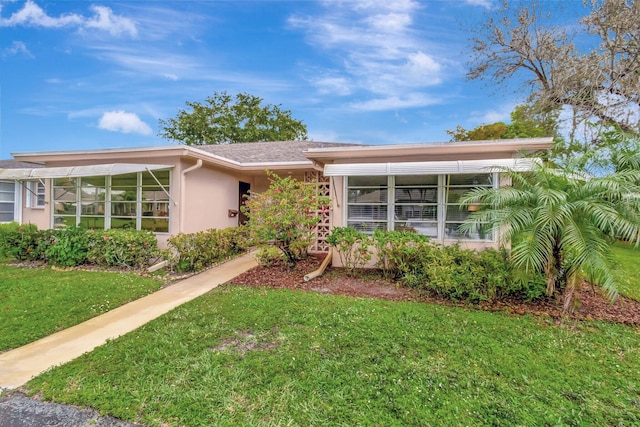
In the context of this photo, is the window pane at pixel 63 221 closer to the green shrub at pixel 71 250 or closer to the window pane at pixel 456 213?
the green shrub at pixel 71 250

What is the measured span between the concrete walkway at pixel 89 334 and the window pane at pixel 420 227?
5142 millimetres

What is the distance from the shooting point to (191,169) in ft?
31.4

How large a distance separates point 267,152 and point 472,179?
9345 mm

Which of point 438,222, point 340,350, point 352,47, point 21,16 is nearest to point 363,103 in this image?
point 352,47

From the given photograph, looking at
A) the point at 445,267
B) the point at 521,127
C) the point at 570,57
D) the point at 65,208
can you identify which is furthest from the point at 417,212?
the point at 521,127

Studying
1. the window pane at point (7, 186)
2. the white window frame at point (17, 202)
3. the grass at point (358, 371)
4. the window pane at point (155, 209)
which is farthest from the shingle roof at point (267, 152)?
→ the window pane at point (7, 186)

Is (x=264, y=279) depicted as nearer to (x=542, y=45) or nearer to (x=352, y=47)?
(x=352, y=47)

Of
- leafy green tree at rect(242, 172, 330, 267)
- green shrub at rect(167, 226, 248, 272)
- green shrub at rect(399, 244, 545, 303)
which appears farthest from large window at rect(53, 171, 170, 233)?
green shrub at rect(399, 244, 545, 303)

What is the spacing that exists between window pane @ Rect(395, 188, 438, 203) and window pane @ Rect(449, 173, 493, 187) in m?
0.56

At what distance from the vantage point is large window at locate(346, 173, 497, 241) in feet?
27.4

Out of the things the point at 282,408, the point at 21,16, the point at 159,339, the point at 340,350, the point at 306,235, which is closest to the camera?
the point at 282,408

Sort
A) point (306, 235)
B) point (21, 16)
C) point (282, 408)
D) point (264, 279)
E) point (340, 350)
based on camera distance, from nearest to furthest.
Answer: point (282, 408) → point (340, 350) → point (264, 279) → point (306, 235) → point (21, 16)

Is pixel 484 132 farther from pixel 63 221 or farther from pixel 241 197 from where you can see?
pixel 63 221

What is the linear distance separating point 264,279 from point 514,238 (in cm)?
588
